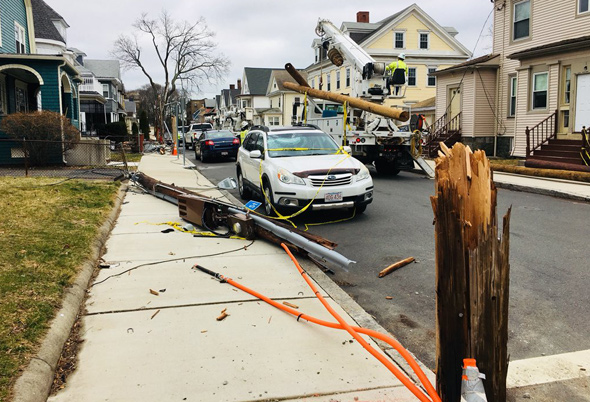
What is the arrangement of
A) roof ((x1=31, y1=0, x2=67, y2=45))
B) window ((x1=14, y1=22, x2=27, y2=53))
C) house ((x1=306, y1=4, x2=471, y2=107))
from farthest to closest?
1. house ((x1=306, y1=4, x2=471, y2=107))
2. roof ((x1=31, y1=0, x2=67, y2=45))
3. window ((x1=14, y1=22, x2=27, y2=53))

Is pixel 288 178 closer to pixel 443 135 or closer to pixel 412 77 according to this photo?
pixel 443 135

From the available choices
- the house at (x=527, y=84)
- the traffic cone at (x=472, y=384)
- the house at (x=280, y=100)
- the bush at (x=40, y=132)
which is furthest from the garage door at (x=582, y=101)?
the house at (x=280, y=100)

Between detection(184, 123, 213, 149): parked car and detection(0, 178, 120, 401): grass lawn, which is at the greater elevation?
detection(184, 123, 213, 149): parked car

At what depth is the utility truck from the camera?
15828 millimetres

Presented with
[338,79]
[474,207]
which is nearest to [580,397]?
[474,207]

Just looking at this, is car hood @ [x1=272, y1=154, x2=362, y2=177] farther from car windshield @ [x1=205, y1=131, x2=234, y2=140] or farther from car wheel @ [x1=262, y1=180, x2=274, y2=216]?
car windshield @ [x1=205, y1=131, x2=234, y2=140]

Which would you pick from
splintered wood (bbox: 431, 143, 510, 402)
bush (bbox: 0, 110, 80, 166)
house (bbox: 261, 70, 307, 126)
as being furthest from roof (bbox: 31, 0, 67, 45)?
splintered wood (bbox: 431, 143, 510, 402)

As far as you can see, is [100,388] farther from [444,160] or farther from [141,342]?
[444,160]

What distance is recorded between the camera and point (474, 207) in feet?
8.58

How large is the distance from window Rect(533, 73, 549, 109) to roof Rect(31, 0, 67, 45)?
36.9m

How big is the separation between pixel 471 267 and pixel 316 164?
6978mm

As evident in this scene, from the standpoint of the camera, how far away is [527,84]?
21609mm

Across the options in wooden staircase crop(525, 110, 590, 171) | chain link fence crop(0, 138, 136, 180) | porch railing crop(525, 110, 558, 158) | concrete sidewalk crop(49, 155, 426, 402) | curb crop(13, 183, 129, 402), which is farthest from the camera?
porch railing crop(525, 110, 558, 158)

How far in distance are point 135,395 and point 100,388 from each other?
27cm
